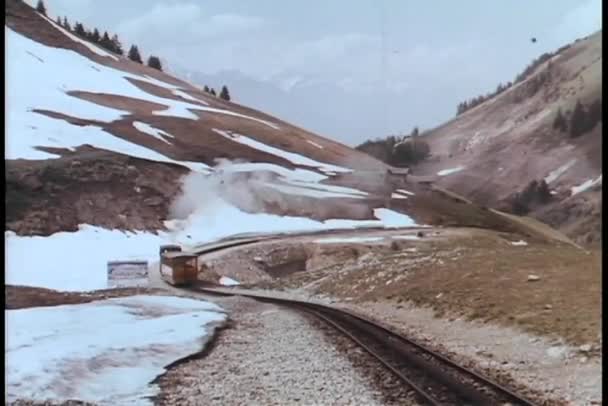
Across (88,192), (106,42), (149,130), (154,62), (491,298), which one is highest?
(106,42)

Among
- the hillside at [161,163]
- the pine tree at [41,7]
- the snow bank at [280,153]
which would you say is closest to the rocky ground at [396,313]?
the hillside at [161,163]

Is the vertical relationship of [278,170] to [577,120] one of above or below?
below

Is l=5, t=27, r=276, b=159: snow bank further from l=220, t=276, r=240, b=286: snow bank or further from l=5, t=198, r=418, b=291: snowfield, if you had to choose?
l=220, t=276, r=240, b=286: snow bank

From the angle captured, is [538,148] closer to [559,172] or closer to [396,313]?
[559,172]

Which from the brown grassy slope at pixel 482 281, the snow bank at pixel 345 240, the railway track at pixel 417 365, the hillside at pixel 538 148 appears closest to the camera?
the railway track at pixel 417 365

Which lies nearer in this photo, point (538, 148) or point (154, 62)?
point (538, 148)

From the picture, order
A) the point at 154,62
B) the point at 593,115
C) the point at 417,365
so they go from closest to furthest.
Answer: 1. the point at 417,365
2. the point at 593,115
3. the point at 154,62

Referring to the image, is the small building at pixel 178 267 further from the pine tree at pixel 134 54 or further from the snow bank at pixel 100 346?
the pine tree at pixel 134 54

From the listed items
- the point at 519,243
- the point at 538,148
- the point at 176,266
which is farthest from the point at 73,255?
the point at 538,148
